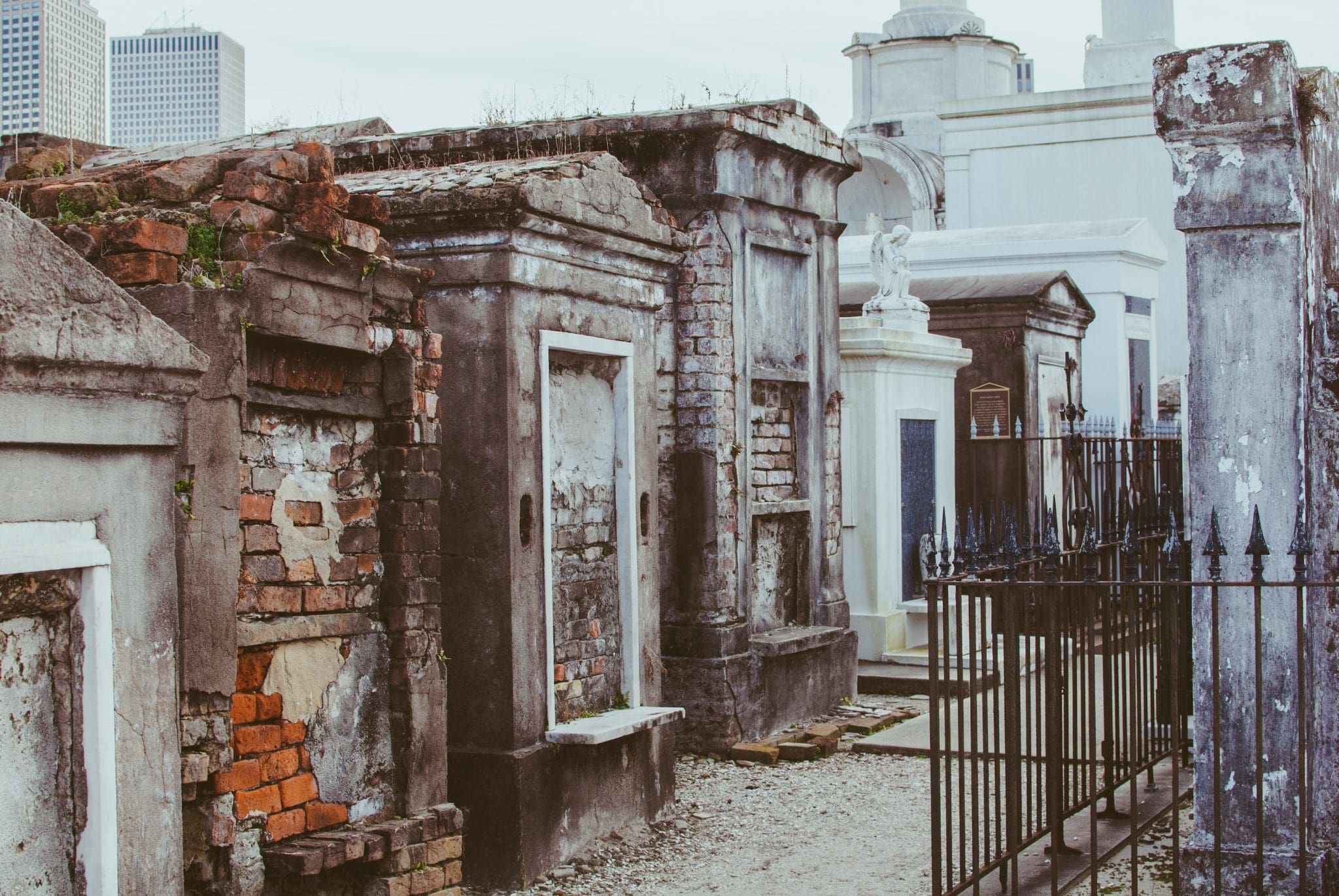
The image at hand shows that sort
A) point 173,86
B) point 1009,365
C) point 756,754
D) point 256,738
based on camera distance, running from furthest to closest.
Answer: point 173,86
point 1009,365
point 756,754
point 256,738

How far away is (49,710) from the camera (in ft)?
12.6

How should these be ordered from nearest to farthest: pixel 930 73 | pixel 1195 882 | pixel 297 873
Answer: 1. pixel 297 873
2. pixel 1195 882
3. pixel 930 73

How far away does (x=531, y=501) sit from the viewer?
6.76 meters

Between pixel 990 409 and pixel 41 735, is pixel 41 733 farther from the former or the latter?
pixel 990 409

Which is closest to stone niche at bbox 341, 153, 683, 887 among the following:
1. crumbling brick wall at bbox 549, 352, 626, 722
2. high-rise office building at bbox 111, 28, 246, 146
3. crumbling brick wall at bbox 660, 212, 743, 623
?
crumbling brick wall at bbox 549, 352, 626, 722

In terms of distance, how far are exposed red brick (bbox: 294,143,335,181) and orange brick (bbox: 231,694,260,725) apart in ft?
5.59

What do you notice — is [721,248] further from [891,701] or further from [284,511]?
[284,511]

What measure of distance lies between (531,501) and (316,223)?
1.94 m

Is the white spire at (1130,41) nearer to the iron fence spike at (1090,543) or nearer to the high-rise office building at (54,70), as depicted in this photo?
the high-rise office building at (54,70)

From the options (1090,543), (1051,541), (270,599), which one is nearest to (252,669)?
(270,599)

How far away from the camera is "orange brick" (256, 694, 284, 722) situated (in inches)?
198

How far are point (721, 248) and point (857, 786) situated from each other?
3236 mm

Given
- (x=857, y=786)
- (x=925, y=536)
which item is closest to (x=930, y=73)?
(x=925, y=536)

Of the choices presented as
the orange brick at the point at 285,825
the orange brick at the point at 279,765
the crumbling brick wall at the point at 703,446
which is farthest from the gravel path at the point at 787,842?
the orange brick at the point at 279,765
